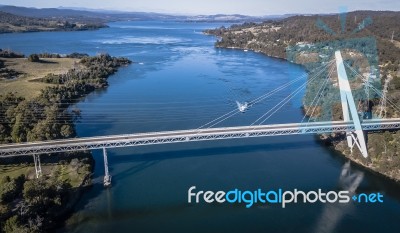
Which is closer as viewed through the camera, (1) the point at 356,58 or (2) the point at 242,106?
(2) the point at 242,106

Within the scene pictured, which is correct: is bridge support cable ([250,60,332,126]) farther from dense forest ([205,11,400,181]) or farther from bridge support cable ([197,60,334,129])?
dense forest ([205,11,400,181])

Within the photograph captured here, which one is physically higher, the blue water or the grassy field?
the grassy field

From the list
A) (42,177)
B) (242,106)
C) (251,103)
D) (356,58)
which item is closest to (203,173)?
(42,177)

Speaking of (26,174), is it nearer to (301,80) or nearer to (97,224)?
(97,224)

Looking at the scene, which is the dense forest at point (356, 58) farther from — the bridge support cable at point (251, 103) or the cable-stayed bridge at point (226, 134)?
the bridge support cable at point (251, 103)

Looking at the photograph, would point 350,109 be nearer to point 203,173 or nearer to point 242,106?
point 203,173

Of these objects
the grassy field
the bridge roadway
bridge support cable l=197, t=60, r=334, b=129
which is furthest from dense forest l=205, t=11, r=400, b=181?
the grassy field

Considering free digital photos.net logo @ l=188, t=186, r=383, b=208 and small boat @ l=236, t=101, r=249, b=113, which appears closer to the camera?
free digital photos.net logo @ l=188, t=186, r=383, b=208
